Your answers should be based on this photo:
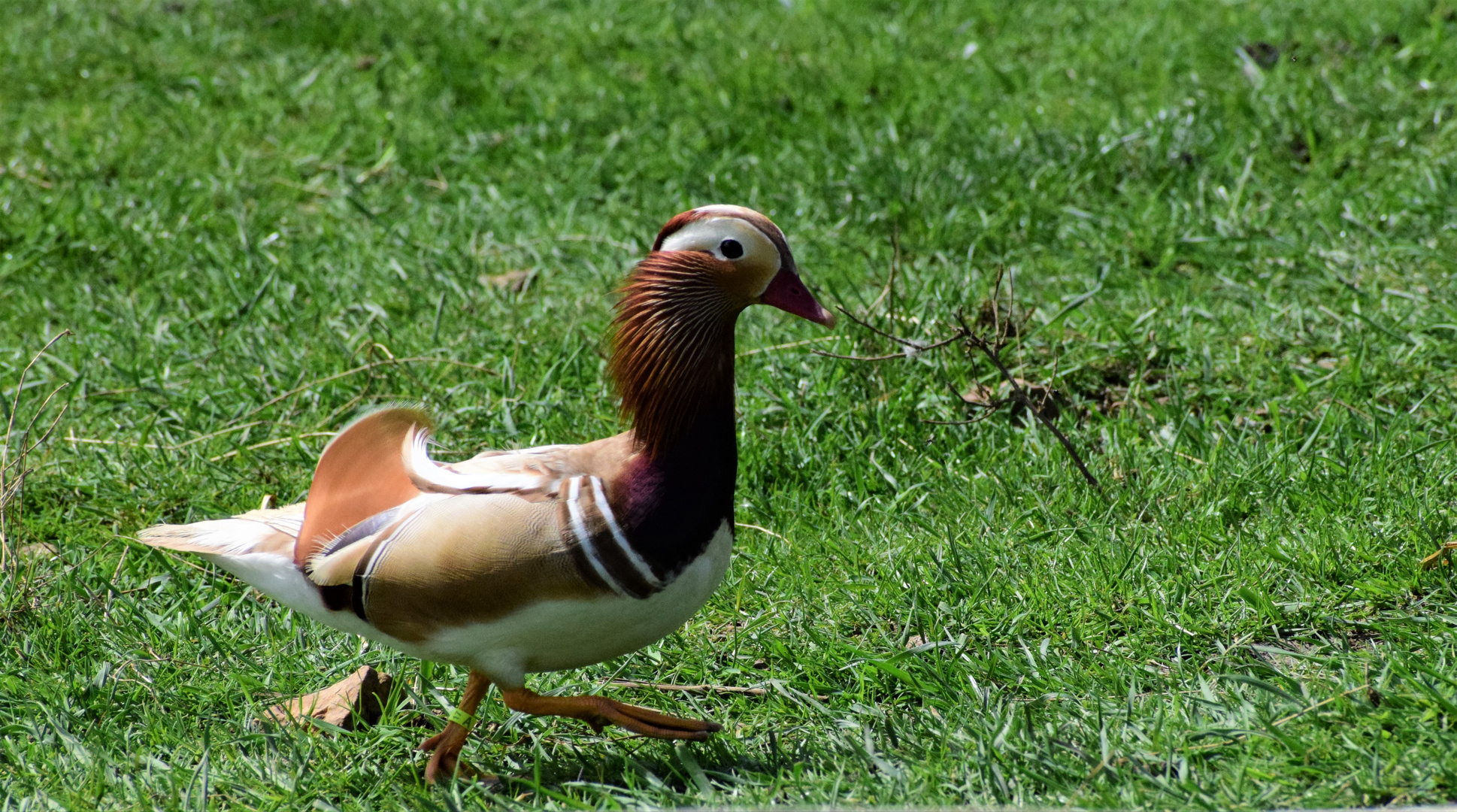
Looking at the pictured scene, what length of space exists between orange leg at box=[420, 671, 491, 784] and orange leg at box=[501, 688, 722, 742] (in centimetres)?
6

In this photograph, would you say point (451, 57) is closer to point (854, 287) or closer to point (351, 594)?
point (854, 287)

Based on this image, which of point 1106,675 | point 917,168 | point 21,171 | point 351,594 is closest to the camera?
point 351,594

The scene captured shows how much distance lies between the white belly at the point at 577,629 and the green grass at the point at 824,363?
8.4 inches

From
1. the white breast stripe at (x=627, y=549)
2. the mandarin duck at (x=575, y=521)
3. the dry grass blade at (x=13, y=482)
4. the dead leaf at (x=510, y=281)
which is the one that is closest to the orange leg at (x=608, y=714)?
the mandarin duck at (x=575, y=521)

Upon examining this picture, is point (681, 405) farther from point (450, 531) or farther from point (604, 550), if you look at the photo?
point (450, 531)

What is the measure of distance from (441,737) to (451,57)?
162 inches

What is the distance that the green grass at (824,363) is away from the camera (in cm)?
263

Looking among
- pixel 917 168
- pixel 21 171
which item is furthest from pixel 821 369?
pixel 21 171

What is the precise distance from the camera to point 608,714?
2566 mm

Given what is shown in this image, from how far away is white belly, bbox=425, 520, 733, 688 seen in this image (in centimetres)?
241

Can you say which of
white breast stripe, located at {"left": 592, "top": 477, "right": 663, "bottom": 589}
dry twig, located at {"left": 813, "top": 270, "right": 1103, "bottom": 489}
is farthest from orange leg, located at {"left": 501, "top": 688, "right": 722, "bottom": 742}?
dry twig, located at {"left": 813, "top": 270, "right": 1103, "bottom": 489}

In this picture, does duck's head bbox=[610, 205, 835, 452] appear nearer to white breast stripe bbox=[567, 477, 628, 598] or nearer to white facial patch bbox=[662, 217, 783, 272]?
white facial patch bbox=[662, 217, 783, 272]

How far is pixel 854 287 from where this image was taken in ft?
13.5

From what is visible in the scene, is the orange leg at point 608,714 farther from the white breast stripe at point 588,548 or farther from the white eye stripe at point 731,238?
the white eye stripe at point 731,238
